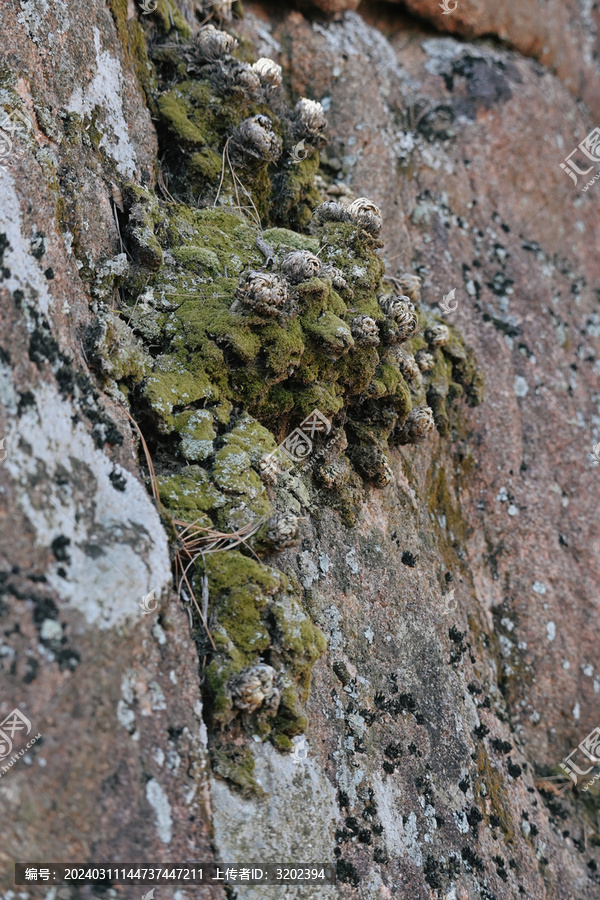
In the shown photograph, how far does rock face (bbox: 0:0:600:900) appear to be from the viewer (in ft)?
9.21

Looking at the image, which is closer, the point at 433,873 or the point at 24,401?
the point at 24,401

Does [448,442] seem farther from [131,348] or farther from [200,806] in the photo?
[200,806]

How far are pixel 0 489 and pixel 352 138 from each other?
197 inches

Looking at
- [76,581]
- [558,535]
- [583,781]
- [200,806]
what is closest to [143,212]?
[76,581]

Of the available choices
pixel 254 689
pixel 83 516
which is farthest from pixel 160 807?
pixel 83 516

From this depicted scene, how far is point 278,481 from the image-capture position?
Answer: 3.91 meters
